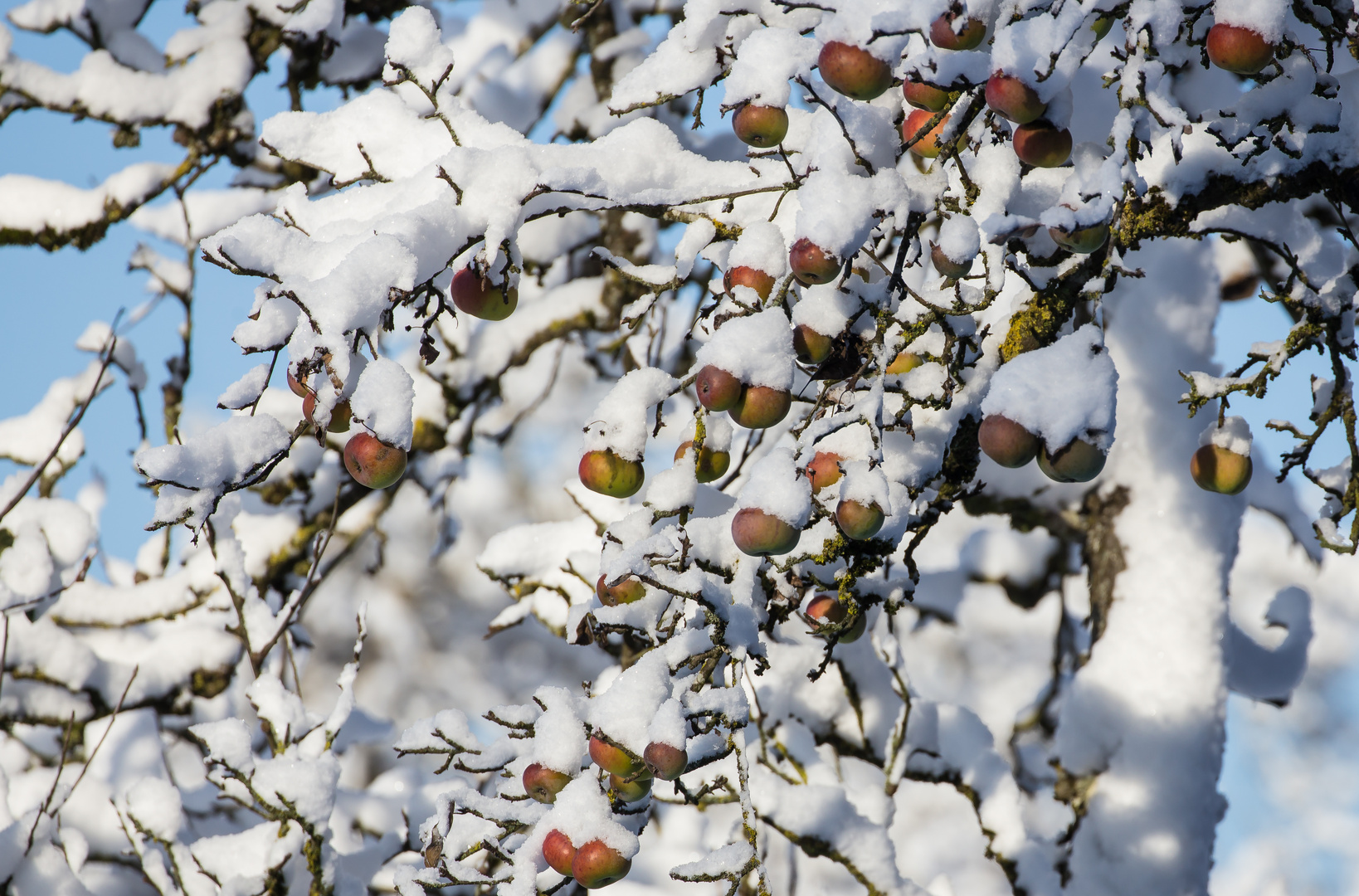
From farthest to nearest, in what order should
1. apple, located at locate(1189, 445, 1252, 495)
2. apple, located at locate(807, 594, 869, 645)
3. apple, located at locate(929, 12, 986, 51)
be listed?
apple, located at locate(1189, 445, 1252, 495), apple, located at locate(807, 594, 869, 645), apple, located at locate(929, 12, 986, 51)

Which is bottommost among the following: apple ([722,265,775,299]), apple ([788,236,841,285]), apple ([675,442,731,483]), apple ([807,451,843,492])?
apple ([675,442,731,483])

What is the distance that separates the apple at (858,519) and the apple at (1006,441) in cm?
22

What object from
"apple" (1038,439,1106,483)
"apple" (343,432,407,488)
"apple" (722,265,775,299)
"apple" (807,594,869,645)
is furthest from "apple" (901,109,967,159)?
Answer: "apple" (343,432,407,488)

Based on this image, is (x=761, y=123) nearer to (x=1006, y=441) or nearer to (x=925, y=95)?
(x=925, y=95)

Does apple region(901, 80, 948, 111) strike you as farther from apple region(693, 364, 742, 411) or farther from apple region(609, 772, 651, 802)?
apple region(609, 772, 651, 802)

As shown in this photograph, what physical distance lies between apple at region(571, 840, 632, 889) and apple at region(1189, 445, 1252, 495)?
4.42ft

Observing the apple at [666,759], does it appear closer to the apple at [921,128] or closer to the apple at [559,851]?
the apple at [559,851]

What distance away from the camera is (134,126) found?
3.37 meters

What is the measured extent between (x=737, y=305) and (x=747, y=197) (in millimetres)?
377

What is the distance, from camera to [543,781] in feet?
4.76

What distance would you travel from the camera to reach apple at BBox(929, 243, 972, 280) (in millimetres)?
1332

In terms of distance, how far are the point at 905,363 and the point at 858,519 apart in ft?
1.53

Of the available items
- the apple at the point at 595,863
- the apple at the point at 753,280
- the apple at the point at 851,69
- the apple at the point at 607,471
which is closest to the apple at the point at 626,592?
the apple at the point at 607,471

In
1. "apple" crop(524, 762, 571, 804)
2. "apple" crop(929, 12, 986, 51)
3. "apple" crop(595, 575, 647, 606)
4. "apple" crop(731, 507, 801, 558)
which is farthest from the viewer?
"apple" crop(595, 575, 647, 606)
